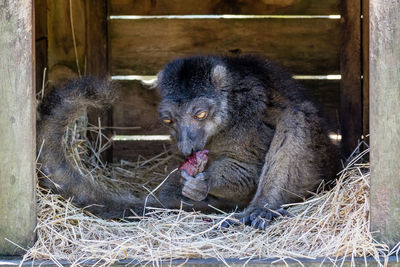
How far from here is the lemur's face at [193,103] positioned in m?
5.81

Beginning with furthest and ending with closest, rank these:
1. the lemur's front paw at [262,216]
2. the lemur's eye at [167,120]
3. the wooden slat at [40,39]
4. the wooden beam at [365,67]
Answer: the wooden slat at [40,39], the wooden beam at [365,67], the lemur's eye at [167,120], the lemur's front paw at [262,216]

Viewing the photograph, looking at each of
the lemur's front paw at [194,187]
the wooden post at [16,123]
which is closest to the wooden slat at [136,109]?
the lemur's front paw at [194,187]

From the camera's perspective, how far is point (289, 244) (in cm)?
468

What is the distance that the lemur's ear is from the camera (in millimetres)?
5977

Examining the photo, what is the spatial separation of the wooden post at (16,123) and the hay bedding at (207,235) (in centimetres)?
19

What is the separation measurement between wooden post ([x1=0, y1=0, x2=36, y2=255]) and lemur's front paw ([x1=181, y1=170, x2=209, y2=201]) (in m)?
1.58

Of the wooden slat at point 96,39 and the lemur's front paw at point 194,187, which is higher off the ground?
the wooden slat at point 96,39

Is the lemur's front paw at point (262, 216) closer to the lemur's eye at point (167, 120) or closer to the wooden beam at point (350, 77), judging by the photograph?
the lemur's eye at point (167, 120)

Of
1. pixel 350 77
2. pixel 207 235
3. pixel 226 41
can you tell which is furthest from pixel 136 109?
pixel 207 235

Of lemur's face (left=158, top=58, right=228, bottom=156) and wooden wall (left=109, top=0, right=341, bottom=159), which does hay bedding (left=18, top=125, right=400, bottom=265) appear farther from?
wooden wall (left=109, top=0, right=341, bottom=159)

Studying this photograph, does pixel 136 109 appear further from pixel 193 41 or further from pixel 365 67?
pixel 365 67

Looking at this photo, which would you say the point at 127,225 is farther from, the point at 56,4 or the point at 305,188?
the point at 56,4

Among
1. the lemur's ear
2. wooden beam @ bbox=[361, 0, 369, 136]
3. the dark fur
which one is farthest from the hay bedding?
wooden beam @ bbox=[361, 0, 369, 136]

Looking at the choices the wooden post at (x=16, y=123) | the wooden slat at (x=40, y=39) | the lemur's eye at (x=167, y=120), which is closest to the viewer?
the wooden post at (x=16, y=123)
